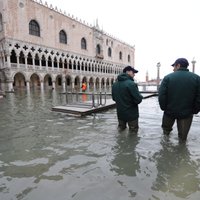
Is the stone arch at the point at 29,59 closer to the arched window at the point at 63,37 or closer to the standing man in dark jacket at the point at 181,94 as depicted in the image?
the arched window at the point at 63,37

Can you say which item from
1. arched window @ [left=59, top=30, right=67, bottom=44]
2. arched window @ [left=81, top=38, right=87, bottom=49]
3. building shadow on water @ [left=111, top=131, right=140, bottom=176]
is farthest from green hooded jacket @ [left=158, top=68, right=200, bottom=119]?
arched window @ [left=81, top=38, right=87, bottom=49]

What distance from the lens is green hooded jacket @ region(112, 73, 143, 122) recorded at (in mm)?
4090

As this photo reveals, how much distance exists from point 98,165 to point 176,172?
4.43 ft

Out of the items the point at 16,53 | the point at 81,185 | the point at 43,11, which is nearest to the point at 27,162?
the point at 81,185

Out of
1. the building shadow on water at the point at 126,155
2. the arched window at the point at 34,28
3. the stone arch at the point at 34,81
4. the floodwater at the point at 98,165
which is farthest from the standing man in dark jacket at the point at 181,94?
the stone arch at the point at 34,81

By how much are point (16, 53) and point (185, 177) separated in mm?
33692

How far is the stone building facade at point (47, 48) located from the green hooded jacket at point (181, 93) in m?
23.0

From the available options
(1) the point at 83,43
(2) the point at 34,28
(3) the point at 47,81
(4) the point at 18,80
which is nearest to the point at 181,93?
(2) the point at 34,28

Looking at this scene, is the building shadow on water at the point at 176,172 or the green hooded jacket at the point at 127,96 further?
the green hooded jacket at the point at 127,96

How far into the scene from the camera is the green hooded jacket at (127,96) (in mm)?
4090

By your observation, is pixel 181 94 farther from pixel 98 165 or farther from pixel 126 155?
pixel 98 165

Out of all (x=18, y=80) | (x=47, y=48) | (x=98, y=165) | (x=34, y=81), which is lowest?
(x=98, y=165)

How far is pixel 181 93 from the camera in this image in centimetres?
353

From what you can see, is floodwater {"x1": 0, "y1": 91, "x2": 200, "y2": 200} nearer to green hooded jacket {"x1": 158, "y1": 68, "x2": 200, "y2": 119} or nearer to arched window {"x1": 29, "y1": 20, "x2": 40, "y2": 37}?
green hooded jacket {"x1": 158, "y1": 68, "x2": 200, "y2": 119}
